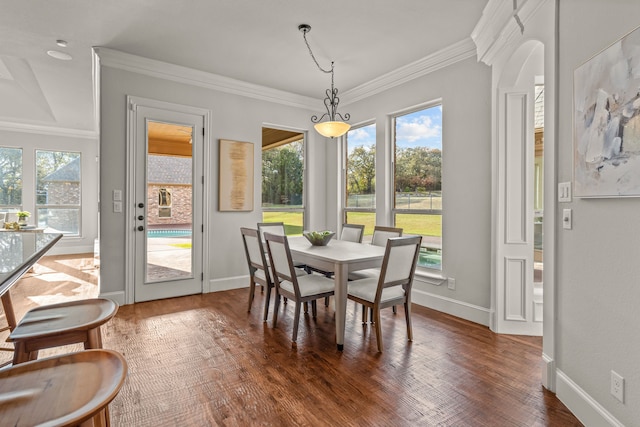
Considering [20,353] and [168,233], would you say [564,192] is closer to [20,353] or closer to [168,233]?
[20,353]

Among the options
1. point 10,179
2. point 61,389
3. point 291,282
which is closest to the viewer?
point 61,389

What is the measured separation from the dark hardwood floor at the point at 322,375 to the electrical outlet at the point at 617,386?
0.33 metres

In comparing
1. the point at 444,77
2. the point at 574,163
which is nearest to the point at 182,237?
the point at 444,77

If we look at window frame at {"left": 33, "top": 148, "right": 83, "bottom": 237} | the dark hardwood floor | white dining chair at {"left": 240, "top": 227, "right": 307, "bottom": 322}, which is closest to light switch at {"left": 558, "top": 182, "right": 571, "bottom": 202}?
the dark hardwood floor

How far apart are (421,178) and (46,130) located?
778 cm

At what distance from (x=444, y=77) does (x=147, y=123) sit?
338 cm

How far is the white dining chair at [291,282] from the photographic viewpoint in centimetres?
279

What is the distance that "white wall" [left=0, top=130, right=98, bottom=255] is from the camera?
7047 millimetres

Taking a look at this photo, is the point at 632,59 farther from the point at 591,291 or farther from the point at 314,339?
the point at 314,339

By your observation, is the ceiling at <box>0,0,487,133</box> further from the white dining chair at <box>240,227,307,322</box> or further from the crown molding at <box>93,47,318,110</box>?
the white dining chair at <box>240,227,307,322</box>

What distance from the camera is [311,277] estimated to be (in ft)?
10.2

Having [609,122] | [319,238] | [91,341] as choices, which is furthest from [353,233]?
[91,341]

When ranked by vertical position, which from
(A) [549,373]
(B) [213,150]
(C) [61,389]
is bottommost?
(A) [549,373]

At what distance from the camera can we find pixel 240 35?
329cm
